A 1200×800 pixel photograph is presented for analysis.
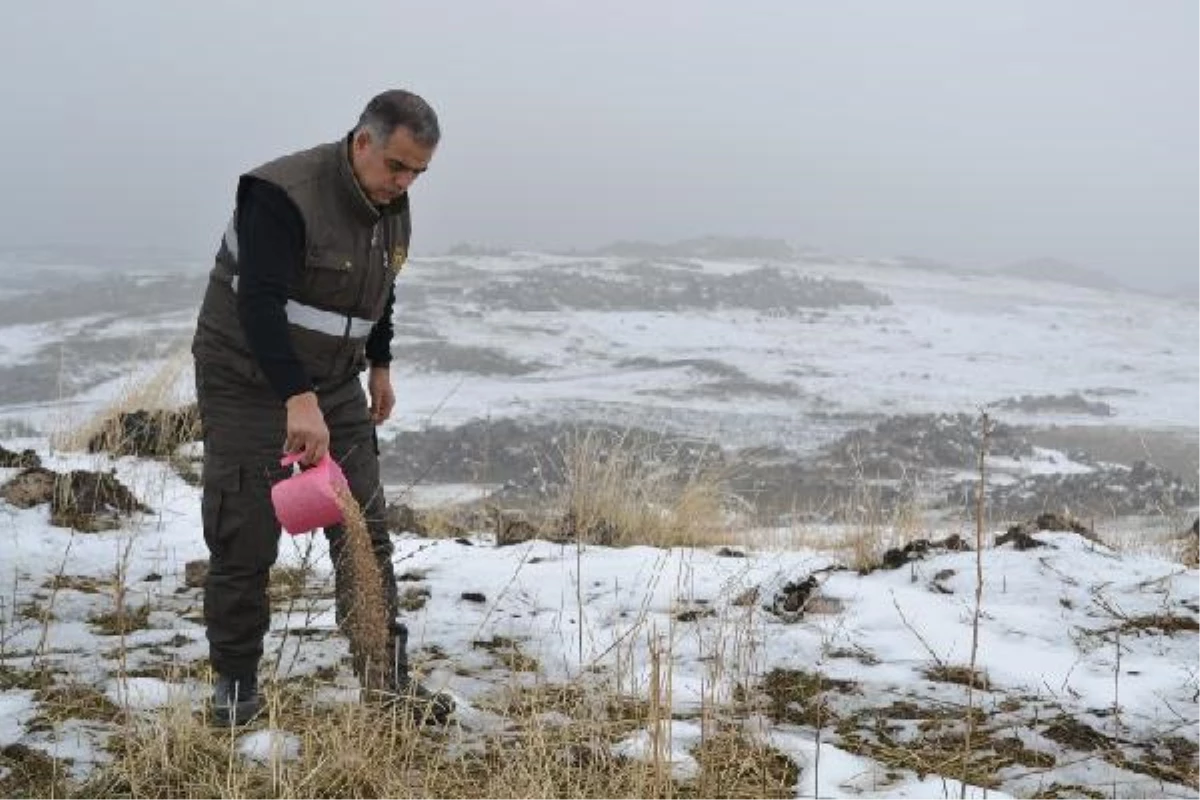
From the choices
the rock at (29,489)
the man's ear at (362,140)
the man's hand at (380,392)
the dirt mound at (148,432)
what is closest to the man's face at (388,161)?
the man's ear at (362,140)

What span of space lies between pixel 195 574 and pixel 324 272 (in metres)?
2.15

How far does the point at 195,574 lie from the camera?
4.61 m

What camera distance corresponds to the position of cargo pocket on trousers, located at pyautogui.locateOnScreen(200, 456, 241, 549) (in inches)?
119

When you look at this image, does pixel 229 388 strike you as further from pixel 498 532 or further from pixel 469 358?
pixel 469 358

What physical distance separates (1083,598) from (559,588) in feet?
6.65

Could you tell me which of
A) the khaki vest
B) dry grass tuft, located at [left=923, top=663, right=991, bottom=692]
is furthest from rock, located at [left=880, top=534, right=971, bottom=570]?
the khaki vest

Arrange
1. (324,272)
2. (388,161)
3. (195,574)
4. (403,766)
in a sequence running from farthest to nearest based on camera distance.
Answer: (195,574) → (324,272) → (388,161) → (403,766)

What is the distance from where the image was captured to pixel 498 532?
5797mm

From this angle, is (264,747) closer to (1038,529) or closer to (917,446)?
(1038,529)

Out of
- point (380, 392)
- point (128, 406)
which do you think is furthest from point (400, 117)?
point (128, 406)

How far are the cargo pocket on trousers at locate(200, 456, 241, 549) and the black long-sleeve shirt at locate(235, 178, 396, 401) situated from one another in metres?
0.38

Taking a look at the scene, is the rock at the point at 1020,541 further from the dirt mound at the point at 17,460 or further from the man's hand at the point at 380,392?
the dirt mound at the point at 17,460

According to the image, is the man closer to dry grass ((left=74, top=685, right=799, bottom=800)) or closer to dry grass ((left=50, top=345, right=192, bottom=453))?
dry grass ((left=74, top=685, right=799, bottom=800))

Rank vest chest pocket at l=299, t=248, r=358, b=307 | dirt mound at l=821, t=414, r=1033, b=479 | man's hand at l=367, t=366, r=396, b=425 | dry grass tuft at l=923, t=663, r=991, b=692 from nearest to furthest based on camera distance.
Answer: vest chest pocket at l=299, t=248, r=358, b=307
dry grass tuft at l=923, t=663, r=991, b=692
man's hand at l=367, t=366, r=396, b=425
dirt mound at l=821, t=414, r=1033, b=479
